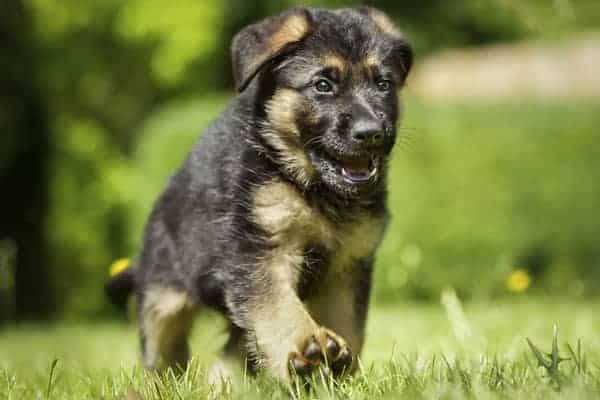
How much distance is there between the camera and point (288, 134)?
13.0 ft

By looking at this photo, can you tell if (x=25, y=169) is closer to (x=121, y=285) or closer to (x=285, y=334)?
(x=121, y=285)

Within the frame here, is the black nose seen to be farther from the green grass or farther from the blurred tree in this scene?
the blurred tree

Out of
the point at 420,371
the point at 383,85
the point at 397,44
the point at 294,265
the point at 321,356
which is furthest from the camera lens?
the point at 397,44

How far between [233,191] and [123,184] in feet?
29.2

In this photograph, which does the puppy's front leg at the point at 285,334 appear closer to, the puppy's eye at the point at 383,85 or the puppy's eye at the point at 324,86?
the puppy's eye at the point at 324,86

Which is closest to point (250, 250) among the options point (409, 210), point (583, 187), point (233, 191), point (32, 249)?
point (233, 191)

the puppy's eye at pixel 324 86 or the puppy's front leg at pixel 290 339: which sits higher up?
the puppy's eye at pixel 324 86

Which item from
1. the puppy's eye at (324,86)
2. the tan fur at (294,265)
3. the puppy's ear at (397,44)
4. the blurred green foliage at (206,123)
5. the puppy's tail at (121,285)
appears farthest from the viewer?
the blurred green foliage at (206,123)

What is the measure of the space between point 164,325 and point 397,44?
185cm

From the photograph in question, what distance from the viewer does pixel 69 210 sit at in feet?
41.7

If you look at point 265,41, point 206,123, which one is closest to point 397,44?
point 265,41

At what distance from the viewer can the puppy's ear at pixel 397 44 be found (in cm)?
416

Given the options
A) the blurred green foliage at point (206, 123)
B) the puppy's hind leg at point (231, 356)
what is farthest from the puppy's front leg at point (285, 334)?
the blurred green foliage at point (206, 123)

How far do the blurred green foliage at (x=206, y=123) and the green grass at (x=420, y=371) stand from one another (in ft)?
4.70
